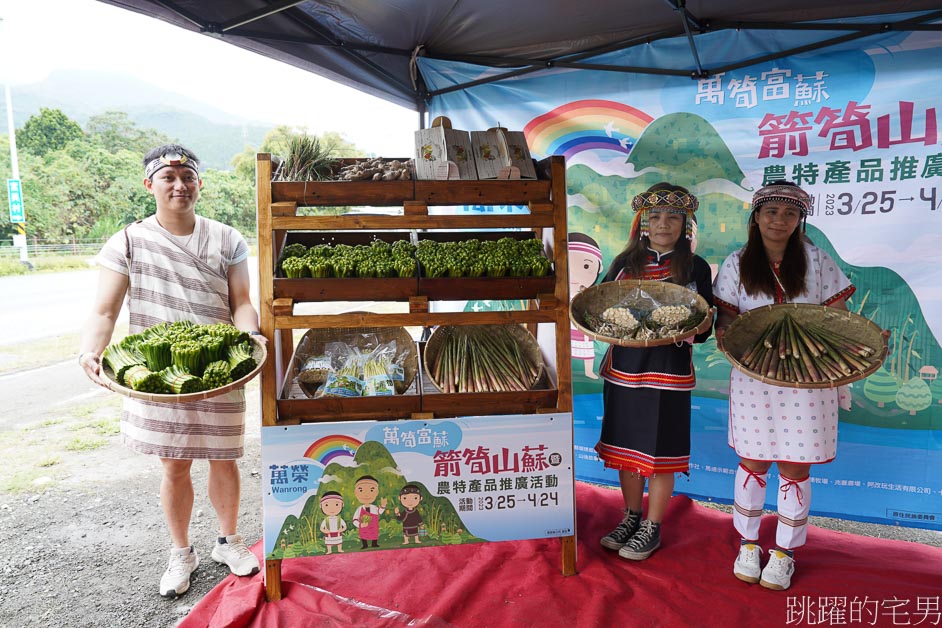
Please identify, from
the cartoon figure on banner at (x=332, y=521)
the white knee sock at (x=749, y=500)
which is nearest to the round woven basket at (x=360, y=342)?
the cartoon figure on banner at (x=332, y=521)

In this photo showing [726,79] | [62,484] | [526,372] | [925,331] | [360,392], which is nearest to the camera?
[360,392]

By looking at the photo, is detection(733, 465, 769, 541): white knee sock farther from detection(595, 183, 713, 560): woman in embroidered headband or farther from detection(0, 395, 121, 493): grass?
detection(0, 395, 121, 493): grass

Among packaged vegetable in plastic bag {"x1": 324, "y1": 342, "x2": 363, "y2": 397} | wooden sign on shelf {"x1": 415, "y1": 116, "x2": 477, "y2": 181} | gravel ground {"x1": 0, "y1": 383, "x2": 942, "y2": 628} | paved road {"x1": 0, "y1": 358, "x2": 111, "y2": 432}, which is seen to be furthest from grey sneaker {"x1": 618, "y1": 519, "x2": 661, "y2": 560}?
paved road {"x1": 0, "y1": 358, "x2": 111, "y2": 432}

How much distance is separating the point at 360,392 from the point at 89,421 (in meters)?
4.96

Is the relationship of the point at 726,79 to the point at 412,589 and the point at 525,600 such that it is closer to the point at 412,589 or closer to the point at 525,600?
the point at 525,600

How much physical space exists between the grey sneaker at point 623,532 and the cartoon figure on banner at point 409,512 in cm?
108

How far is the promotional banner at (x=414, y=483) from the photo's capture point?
2592 millimetres

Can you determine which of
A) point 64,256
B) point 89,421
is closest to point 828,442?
point 89,421

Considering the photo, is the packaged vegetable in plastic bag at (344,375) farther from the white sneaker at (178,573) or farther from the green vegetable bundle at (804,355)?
the green vegetable bundle at (804,355)

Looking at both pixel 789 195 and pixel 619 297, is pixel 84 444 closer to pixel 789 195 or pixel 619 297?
pixel 619 297

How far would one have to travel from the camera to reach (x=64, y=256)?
13852mm

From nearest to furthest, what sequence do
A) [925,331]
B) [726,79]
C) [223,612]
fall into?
[223,612]
[925,331]
[726,79]

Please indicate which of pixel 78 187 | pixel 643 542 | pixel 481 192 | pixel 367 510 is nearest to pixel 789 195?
pixel 481 192

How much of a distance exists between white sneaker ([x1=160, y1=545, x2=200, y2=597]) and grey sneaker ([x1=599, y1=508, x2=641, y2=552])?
84.2 inches
